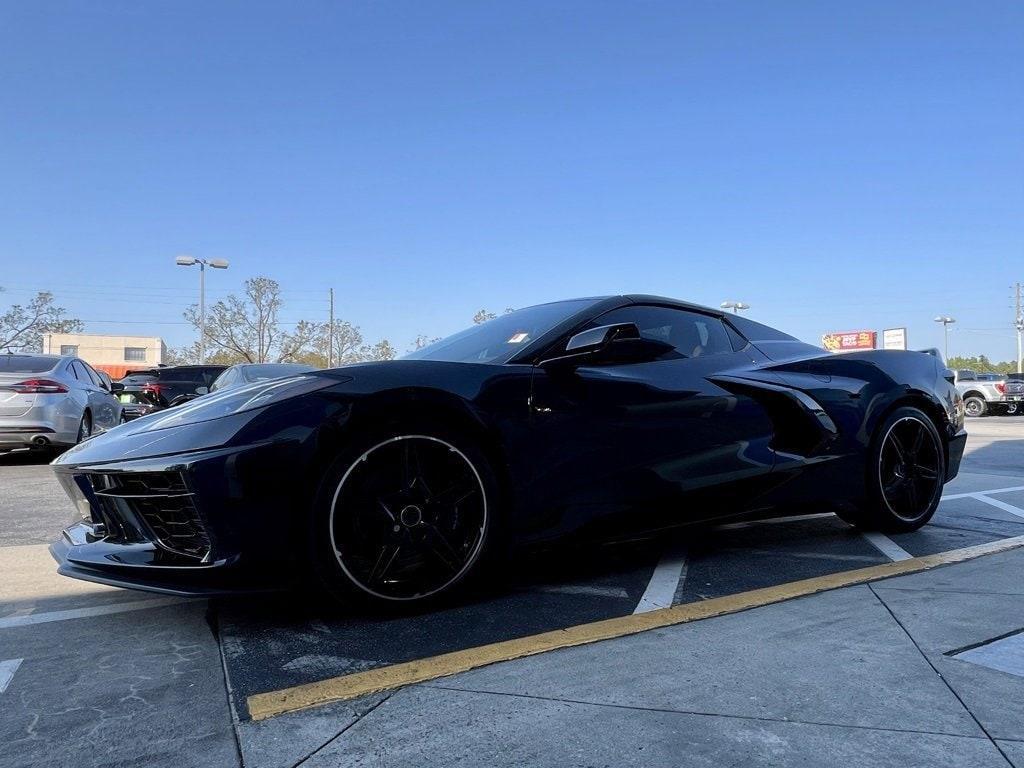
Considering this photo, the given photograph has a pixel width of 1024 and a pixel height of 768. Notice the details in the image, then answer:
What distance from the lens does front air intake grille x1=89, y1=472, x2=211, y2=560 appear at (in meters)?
2.26

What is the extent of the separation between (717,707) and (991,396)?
28.2m

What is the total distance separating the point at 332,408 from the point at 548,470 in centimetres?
86

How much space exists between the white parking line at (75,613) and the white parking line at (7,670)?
1.31 ft

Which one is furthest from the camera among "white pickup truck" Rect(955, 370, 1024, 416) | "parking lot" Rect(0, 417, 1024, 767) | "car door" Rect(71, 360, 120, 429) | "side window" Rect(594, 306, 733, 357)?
"white pickup truck" Rect(955, 370, 1024, 416)

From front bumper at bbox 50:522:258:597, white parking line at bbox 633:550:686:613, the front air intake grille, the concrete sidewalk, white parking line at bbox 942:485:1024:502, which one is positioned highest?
the front air intake grille

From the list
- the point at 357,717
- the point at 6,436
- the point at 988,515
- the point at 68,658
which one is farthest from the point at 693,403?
the point at 6,436

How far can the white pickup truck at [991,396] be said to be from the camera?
2464cm

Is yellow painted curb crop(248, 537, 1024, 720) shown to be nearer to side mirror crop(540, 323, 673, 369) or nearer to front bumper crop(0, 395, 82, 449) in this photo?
side mirror crop(540, 323, 673, 369)

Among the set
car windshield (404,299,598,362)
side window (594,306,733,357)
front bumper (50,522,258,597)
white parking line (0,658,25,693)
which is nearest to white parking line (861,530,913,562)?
side window (594,306,733,357)

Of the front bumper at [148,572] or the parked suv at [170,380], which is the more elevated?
the parked suv at [170,380]

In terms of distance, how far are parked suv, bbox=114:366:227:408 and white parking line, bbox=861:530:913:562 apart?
11.0 m

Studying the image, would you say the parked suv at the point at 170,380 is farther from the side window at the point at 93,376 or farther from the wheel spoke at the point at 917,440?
the wheel spoke at the point at 917,440

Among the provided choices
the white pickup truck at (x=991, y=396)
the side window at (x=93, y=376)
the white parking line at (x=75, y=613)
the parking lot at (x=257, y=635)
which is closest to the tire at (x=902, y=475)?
the parking lot at (x=257, y=635)

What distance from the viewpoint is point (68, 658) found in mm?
2201
